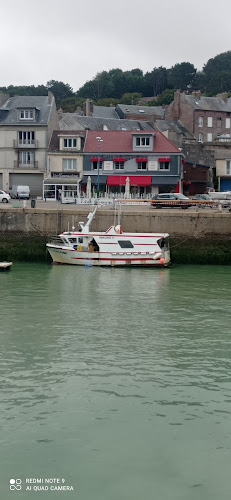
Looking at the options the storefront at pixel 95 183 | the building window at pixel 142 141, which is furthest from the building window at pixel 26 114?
the building window at pixel 142 141

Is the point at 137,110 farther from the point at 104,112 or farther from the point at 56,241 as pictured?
the point at 56,241

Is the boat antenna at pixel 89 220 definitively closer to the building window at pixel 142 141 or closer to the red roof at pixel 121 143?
the red roof at pixel 121 143

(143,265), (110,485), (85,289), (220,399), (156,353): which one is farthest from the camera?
(143,265)

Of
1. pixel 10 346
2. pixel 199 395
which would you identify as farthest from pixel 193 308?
pixel 199 395

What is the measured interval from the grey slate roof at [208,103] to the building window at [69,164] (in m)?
30.2

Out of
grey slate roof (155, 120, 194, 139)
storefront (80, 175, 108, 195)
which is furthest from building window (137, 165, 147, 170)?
grey slate roof (155, 120, 194, 139)

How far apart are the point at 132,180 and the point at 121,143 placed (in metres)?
3.91

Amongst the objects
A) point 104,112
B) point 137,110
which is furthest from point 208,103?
point 104,112

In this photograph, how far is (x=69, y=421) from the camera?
1336cm

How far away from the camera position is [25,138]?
191 ft

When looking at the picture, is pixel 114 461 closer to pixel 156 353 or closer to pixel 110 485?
pixel 110 485

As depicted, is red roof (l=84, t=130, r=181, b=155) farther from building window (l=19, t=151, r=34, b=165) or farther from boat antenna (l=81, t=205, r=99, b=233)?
boat antenna (l=81, t=205, r=99, b=233)

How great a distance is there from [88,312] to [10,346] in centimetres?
563

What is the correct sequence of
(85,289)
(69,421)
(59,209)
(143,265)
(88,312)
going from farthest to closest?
(59,209) → (143,265) → (85,289) → (88,312) → (69,421)
